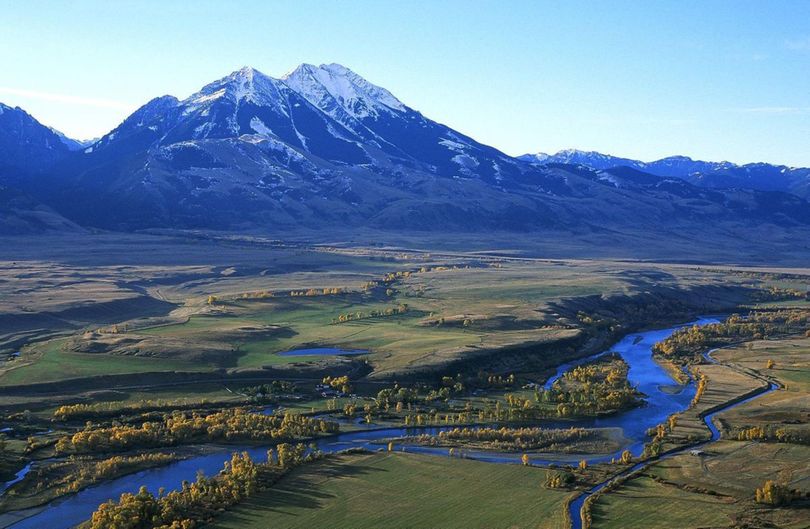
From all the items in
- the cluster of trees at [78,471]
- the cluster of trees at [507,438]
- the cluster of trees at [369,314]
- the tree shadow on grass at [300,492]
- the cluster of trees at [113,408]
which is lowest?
the cluster of trees at [78,471]

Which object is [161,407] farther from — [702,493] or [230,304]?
[230,304]

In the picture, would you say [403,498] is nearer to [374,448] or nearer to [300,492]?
[300,492]

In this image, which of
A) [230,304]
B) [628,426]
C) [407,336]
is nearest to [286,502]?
[628,426]

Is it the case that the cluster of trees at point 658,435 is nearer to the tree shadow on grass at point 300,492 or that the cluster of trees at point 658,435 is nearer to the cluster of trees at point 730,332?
the tree shadow on grass at point 300,492

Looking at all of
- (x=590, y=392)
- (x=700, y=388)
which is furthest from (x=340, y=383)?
(x=700, y=388)

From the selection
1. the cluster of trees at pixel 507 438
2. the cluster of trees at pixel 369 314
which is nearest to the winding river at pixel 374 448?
the cluster of trees at pixel 507 438

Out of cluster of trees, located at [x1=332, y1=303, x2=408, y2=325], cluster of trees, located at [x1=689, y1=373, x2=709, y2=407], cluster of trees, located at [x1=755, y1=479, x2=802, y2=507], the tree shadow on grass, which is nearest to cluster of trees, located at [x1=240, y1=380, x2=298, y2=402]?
the tree shadow on grass

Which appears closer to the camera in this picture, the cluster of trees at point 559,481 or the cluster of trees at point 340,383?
the cluster of trees at point 559,481
